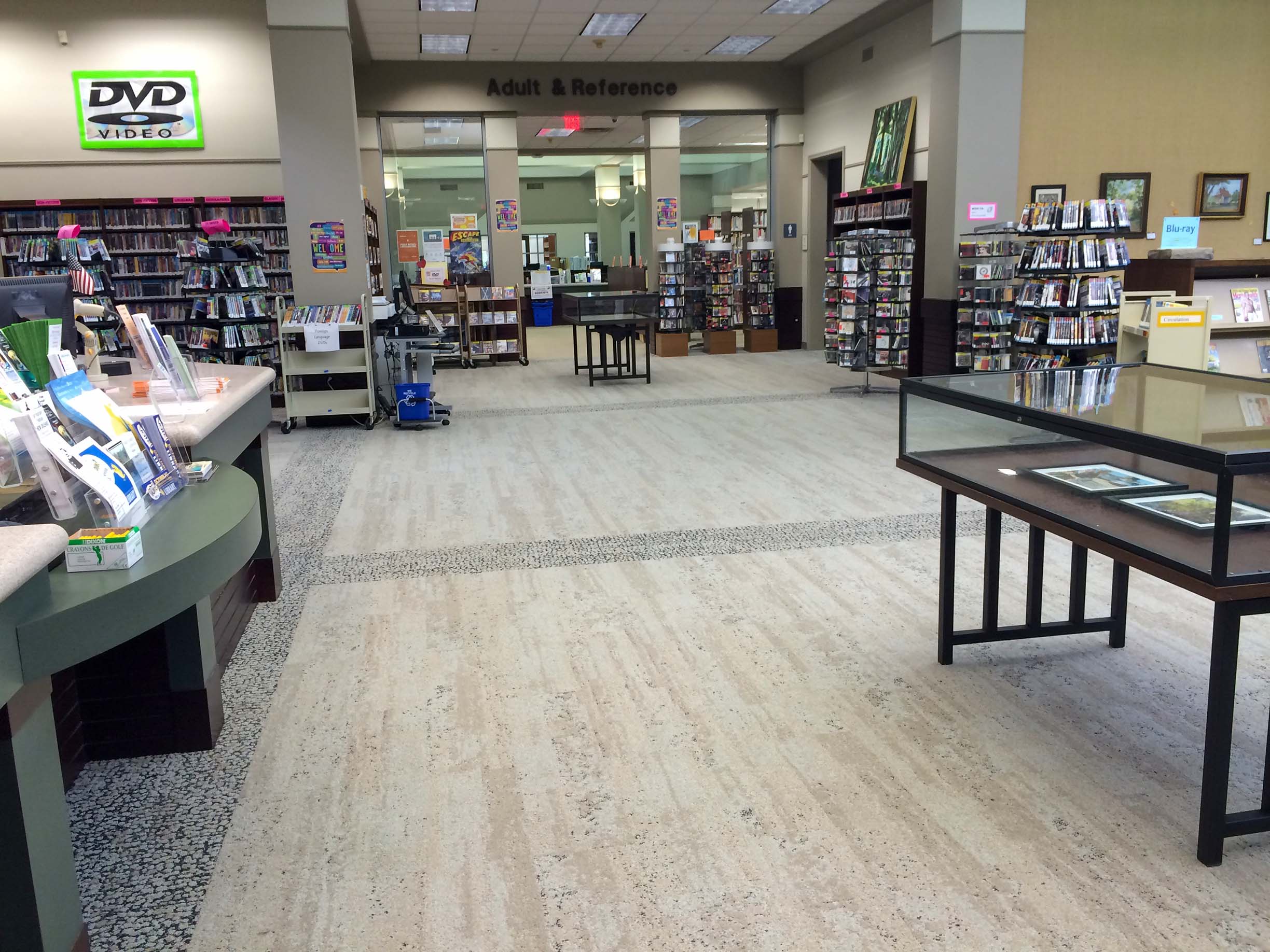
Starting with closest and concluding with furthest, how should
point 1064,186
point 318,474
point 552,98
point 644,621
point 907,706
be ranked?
point 907,706 < point 644,621 < point 318,474 < point 1064,186 < point 552,98

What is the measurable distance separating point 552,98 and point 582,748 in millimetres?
11586

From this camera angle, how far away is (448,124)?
13172 millimetres

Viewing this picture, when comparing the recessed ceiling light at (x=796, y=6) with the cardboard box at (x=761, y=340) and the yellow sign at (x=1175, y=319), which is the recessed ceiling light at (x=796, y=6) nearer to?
the cardboard box at (x=761, y=340)

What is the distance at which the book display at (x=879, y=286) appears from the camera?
29.9ft

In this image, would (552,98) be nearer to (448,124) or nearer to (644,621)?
(448,124)

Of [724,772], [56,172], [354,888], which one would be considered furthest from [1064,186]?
[56,172]

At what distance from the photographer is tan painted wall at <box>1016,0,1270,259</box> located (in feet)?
29.9

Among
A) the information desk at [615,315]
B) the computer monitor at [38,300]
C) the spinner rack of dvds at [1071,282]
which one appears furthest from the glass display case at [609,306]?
the computer monitor at [38,300]

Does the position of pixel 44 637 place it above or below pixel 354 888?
above

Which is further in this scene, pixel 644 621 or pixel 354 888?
pixel 644 621

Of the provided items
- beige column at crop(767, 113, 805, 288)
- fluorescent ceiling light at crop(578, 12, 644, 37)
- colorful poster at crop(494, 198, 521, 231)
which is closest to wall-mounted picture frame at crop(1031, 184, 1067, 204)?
fluorescent ceiling light at crop(578, 12, 644, 37)

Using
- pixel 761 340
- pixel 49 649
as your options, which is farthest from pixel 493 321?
pixel 49 649

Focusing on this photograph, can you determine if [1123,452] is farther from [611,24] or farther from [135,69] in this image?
[135,69]

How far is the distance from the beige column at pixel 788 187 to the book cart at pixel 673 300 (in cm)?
143
